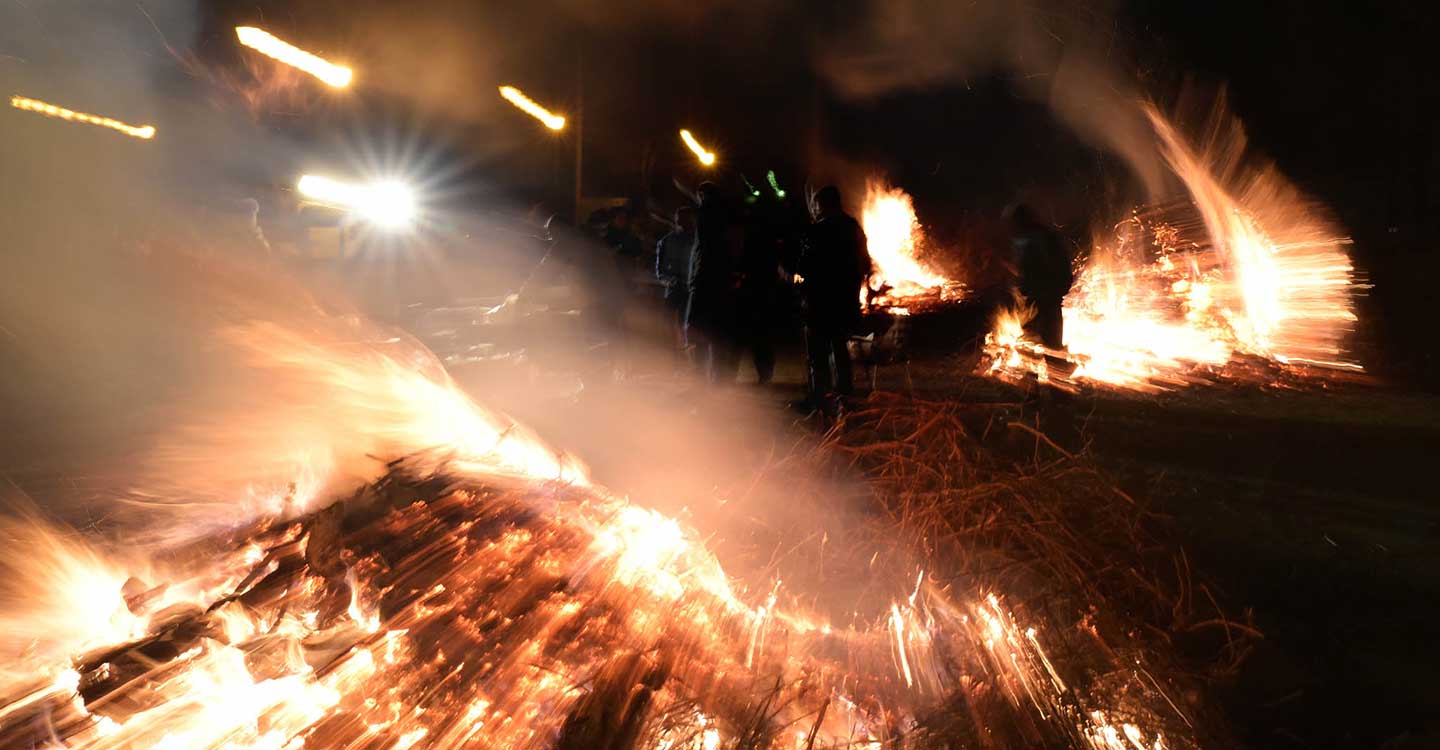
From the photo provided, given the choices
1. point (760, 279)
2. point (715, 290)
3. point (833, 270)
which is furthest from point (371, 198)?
Answer: point (833, 270)

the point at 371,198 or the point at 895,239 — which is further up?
the point at 371,198

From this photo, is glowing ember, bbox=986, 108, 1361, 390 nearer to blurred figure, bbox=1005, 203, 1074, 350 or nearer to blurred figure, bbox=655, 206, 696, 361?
blurred figure, bbox=1005, 203, 1074, 350

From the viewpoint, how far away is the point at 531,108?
37.2 ft

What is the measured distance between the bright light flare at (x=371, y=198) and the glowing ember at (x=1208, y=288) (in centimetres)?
978

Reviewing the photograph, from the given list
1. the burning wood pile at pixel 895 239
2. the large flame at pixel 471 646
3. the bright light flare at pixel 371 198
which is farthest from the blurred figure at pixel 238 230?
the burning wood pile at pixel 895 239

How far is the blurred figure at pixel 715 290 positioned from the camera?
18.5 ft

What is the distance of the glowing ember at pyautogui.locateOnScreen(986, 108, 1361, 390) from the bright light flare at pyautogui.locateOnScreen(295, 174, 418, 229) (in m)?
9.78

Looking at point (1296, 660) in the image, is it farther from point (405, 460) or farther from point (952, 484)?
point (405, 460)

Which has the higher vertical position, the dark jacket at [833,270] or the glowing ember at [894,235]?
the glowing ember at [894,235]

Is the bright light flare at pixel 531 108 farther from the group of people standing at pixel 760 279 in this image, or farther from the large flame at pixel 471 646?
the large flame at pixel 471 646

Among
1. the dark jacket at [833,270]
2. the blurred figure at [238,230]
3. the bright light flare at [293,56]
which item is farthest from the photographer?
the bright light flare at [293,56]

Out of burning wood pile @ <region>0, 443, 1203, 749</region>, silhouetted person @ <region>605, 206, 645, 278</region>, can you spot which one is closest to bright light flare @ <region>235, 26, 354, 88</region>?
silhouetted person @ <region>605, 206, 645, 278</region>

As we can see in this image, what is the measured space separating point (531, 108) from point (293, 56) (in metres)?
4.21

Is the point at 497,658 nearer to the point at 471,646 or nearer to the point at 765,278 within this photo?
the point at 471,646
